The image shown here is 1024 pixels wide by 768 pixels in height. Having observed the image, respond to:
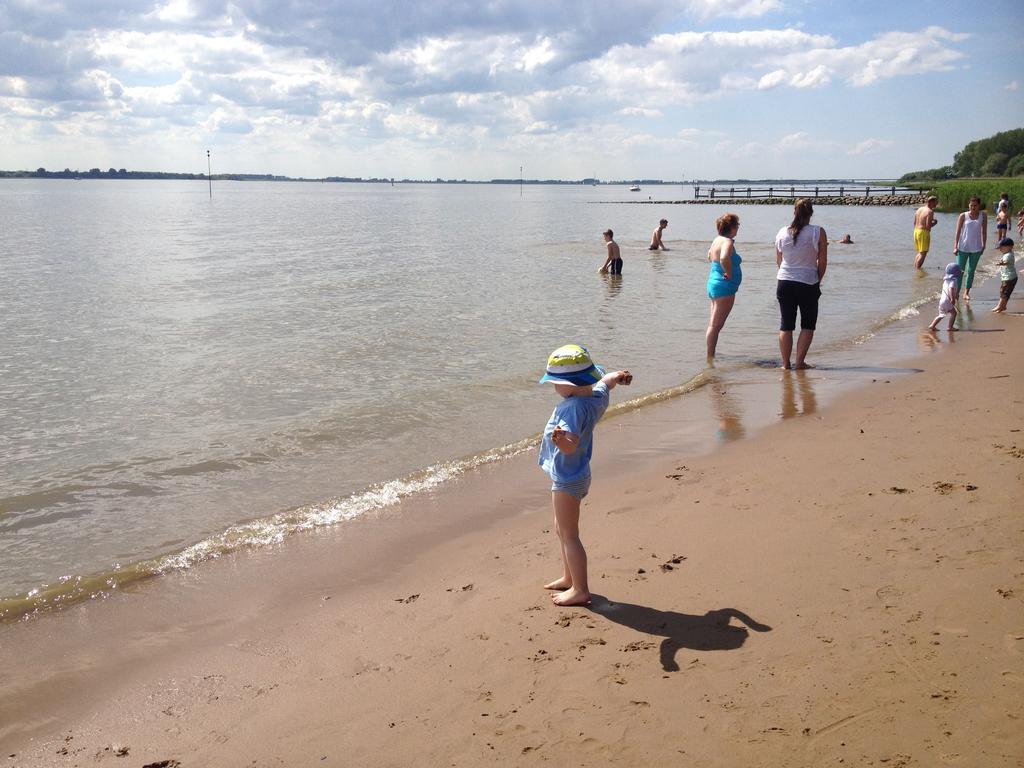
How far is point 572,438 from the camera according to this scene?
3.89 metres

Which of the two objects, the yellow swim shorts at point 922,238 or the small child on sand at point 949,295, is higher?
the yellow swim shorts at point 922,238

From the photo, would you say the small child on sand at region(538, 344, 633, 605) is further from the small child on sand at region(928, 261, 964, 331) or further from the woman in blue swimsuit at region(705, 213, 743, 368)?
the small child on sand at region(928, 261, 964, 331)

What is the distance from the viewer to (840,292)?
1920 centimetres

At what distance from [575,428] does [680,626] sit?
3.50 feet

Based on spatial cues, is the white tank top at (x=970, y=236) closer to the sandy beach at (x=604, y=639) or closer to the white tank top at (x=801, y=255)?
the white tank top at (x=801, y=255)

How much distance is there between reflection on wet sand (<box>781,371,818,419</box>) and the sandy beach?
1.92 meters

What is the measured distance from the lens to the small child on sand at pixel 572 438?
3.91m

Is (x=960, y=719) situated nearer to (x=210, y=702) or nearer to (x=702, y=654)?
(x=702, y=654)

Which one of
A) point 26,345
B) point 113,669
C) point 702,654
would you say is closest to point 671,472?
point 702,654

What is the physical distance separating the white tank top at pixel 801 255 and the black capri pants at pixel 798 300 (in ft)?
0.22

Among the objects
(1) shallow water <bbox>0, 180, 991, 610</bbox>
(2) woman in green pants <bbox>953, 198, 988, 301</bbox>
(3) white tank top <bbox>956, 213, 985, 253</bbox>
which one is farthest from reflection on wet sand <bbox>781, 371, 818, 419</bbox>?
(3) white tank top <bbox>956, 213, 985, 253</bbox>

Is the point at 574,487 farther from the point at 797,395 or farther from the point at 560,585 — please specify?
the point at 797,395

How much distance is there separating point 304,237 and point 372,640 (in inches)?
1518

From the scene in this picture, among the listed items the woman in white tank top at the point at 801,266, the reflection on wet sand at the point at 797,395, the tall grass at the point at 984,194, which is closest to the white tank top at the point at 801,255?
the woman in white tank top at the point at 801,266
